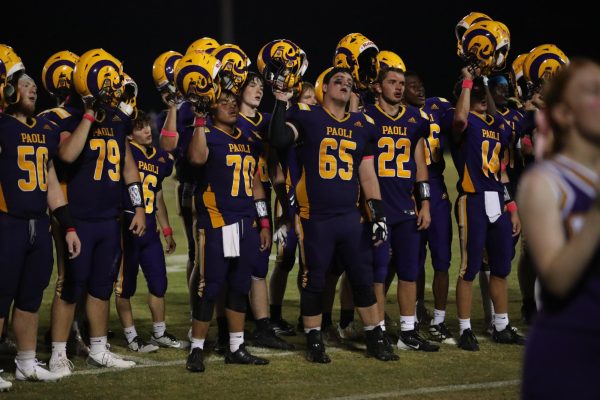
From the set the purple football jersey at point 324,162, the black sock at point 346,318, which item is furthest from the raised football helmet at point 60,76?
the black sock at point 346,318

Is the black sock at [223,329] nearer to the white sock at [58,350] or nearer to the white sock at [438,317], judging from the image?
the white sock at [58,350]

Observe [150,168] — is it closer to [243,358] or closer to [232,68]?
[232,68]

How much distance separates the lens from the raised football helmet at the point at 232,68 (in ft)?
21.3

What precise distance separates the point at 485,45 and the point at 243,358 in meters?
2.65

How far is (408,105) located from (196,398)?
2.92 meters

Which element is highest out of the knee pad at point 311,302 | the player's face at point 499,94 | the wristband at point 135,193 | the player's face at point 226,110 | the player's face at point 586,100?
the player's face at point 499,94

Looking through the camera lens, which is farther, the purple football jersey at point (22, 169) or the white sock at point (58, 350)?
the white sock at point (58, 350)

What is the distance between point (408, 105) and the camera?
23.7 feet

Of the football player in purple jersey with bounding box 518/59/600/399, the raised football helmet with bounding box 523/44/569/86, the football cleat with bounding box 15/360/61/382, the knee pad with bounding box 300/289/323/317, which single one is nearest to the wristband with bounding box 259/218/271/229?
the knee pad with bounding box 300/289/323/317

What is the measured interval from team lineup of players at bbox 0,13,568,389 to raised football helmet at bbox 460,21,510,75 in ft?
0.05

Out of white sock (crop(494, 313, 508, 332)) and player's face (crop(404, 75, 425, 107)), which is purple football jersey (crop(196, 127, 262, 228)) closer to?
player's face (crop(404, 75, 425, 107))

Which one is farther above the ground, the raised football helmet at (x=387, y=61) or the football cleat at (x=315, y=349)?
the raised football helmet at (x=387, y=61)

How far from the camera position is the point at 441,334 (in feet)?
22.9

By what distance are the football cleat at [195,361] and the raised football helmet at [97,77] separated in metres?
1.63
